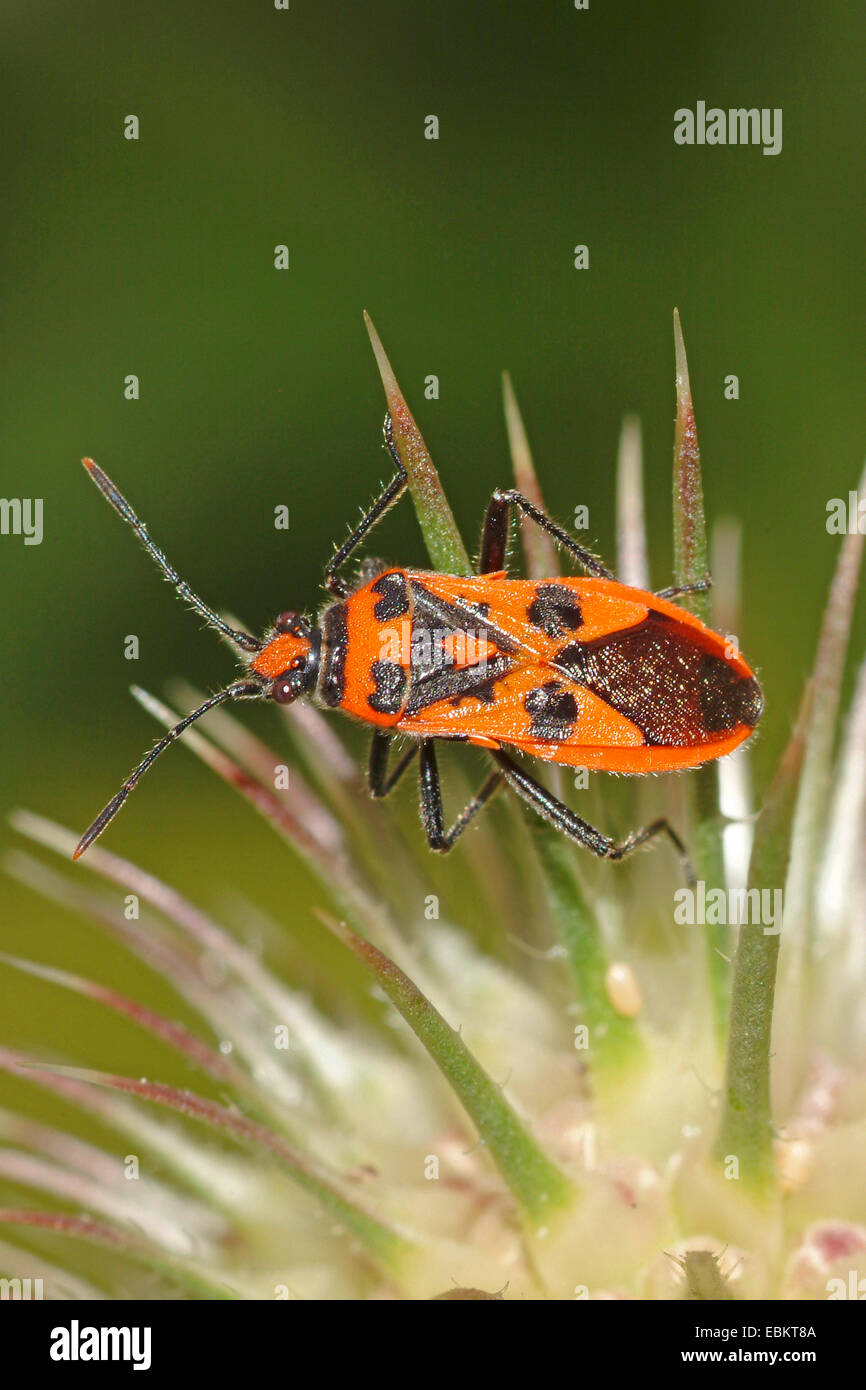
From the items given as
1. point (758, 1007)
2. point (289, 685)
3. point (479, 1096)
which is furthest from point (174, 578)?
point (758, 1007)

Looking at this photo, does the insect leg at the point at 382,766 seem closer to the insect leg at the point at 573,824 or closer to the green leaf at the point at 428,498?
the insect leg at the point at 573,824

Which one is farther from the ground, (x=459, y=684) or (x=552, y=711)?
(x=459, y=684)

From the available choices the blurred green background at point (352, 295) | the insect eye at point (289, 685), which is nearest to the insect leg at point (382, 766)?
the insect eye at point (289, 685)

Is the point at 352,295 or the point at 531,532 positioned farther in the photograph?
the point at 352,295

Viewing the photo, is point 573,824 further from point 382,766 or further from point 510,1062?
point 382,766

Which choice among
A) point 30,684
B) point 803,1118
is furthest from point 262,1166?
point 30,684

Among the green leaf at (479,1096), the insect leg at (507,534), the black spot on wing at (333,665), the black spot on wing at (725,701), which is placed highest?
the insect leg at (507,534)
